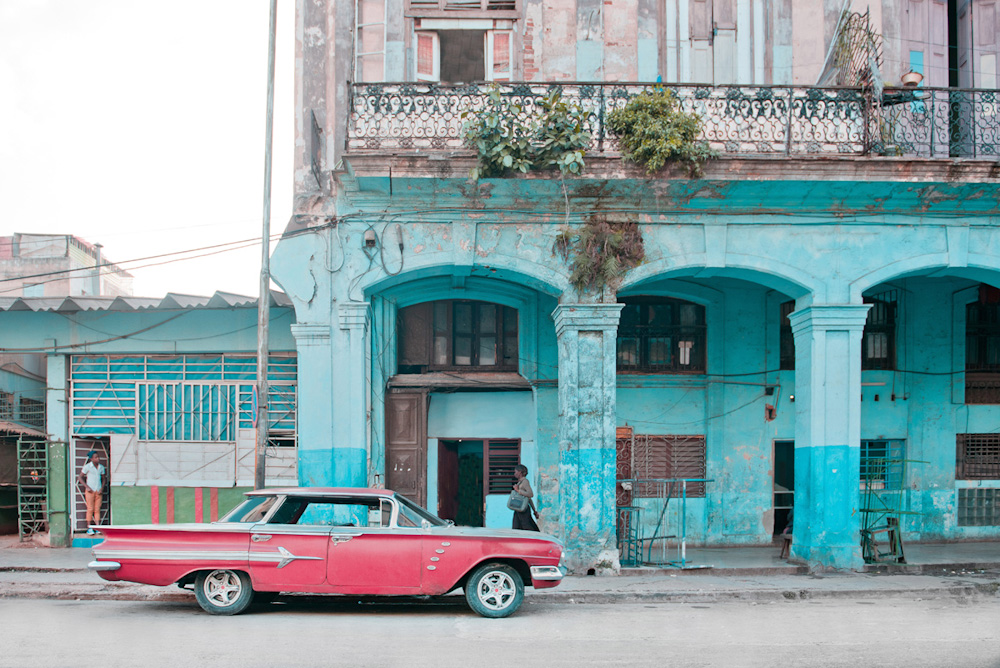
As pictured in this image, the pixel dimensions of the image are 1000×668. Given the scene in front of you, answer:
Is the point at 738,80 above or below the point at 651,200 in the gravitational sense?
above

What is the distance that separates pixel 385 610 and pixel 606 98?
7.01 metres

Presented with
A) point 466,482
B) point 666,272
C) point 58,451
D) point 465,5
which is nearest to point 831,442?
point 666,272

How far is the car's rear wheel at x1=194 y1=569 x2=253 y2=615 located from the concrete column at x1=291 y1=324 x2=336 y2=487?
10.1 ft

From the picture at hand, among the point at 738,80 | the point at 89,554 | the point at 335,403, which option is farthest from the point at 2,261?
the point at 738,80

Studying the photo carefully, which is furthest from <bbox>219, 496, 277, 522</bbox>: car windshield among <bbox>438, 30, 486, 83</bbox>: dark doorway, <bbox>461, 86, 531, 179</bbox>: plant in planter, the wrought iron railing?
<bbox>438, 30, 486, 83</bbox>: dark doorway

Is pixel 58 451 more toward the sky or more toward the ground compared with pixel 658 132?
more toward the ground

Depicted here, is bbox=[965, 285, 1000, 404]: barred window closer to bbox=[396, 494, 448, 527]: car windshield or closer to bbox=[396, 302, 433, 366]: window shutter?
bbox=[396, 302, 433, 366]: window shutter

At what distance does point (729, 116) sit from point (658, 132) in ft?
3.99

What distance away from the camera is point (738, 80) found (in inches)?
483

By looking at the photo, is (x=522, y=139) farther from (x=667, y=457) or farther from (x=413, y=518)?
(x=667, y=457)

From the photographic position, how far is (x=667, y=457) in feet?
45.3

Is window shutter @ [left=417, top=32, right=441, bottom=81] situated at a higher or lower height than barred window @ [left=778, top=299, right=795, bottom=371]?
higher

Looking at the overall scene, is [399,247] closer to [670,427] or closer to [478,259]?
[478,259]

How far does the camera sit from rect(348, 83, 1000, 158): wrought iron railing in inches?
431
